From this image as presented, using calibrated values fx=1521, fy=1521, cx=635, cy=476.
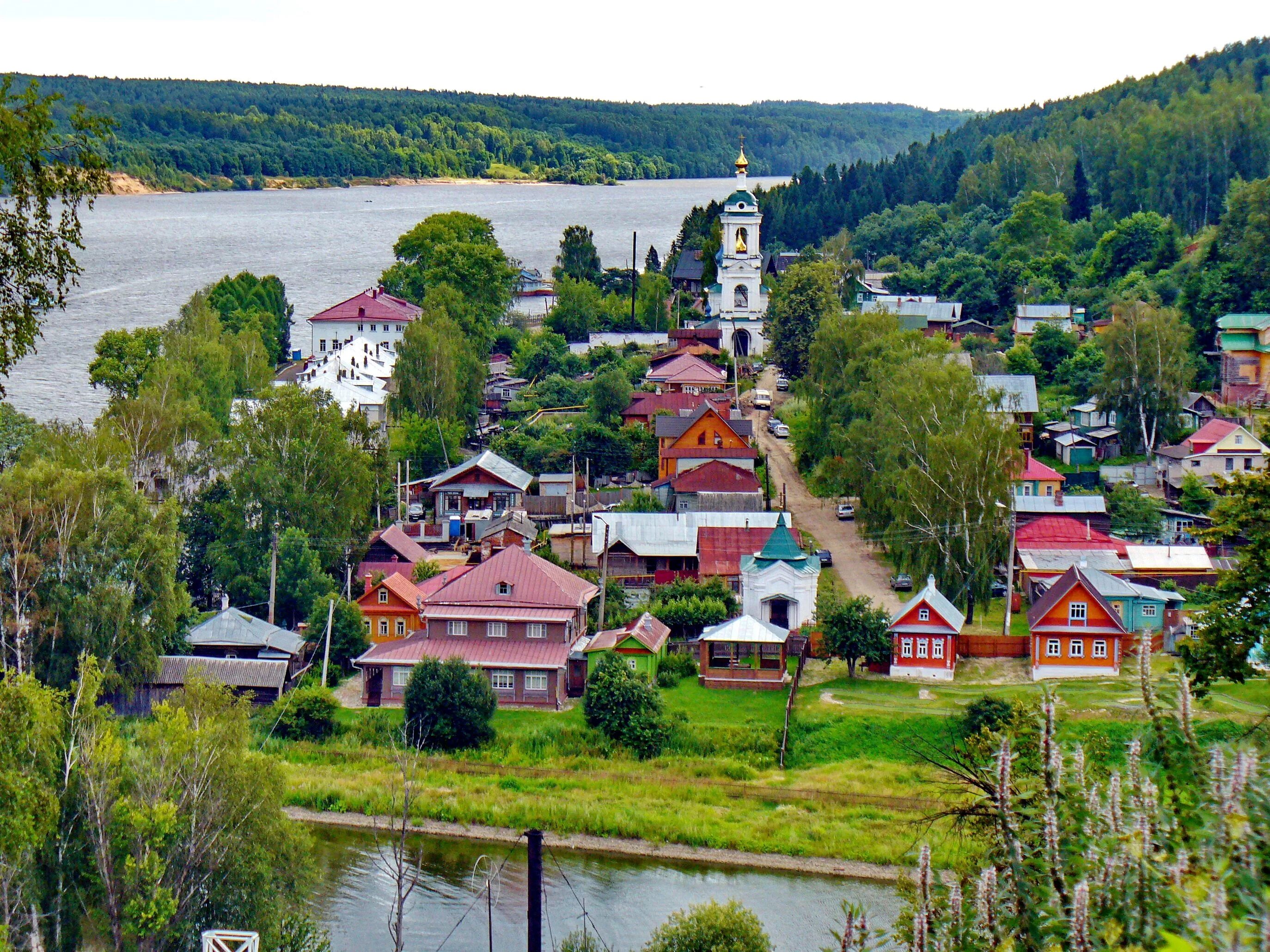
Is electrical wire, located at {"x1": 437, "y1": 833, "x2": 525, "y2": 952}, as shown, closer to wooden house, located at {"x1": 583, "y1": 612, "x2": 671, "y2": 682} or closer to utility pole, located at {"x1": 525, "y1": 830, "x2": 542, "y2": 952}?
utility pole, located at {"x1": 525, "y1": 830, "x2": 542, "y2": 952}

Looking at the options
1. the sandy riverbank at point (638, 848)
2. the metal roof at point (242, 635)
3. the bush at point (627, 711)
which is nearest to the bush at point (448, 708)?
the bush at point (627, 711)

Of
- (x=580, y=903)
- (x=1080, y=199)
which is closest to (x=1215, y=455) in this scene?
(x=580, y=903)

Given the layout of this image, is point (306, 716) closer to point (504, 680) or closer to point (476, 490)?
point (504, 680)

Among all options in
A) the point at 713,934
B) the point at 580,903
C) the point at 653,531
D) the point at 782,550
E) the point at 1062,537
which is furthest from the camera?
the point at 653,531

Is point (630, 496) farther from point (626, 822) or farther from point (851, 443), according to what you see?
point (626, 822)

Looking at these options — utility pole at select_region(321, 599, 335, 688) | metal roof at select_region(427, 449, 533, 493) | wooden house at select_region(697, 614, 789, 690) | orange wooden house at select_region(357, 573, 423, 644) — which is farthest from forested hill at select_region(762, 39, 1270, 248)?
utility pole at select_region(321, 599, 335, 688)

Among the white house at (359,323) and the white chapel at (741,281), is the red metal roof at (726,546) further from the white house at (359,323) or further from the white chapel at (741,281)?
the white chapel at (741,281)
